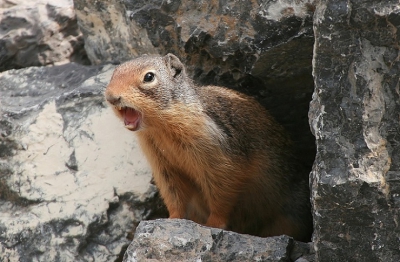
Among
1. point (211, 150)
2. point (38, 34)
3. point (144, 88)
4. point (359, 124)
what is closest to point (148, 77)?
point (144, 88)

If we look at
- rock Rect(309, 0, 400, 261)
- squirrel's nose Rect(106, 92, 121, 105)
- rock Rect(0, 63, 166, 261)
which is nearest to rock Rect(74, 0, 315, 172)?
rock Rect(0, 63, 166, 261)

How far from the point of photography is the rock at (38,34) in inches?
311

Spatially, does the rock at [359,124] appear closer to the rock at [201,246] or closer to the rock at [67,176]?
the rock at [201,246]

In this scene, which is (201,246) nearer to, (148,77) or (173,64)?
(148,77)

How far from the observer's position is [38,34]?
7.95m

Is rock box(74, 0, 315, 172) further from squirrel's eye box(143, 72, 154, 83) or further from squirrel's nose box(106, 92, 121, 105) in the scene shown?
squirrel's nose box(106, 92, 121, 105)

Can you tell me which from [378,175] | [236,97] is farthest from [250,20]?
[378,175]

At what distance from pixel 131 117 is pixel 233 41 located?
116 centimetres

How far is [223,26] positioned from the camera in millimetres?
6195

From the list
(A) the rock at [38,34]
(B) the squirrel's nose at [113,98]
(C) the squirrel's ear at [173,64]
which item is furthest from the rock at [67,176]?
(B) the squirrel's nose at [113,98]

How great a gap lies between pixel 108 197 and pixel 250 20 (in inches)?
79.6

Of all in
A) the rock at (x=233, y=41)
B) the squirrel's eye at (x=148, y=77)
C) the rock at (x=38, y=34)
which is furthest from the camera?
the rock at (x=38, y=34)

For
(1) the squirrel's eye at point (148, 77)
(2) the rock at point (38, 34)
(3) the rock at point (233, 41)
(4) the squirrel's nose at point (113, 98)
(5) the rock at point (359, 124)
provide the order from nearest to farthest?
(5) the rock at point (359, 124) → (4) the squirrel's nose at point (113, 98) → (1) the squirrel's eye at point (148, 77) → (3) the rock at point (233, 41) → (2) the rock at point (38, 34)

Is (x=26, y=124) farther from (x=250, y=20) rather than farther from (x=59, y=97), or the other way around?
(x=250, y=20)
